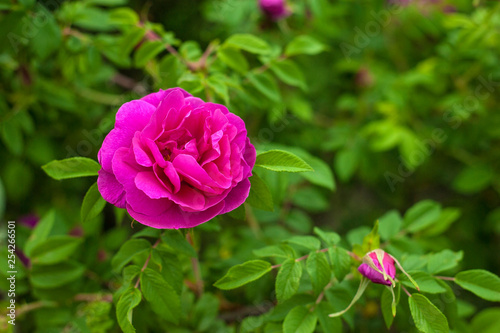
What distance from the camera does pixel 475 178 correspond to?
1.40m

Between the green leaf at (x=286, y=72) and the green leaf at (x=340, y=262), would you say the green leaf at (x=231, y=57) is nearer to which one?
the green leaf at (x=286, y=72)

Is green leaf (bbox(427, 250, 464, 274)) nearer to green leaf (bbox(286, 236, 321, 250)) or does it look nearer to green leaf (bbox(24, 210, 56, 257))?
green leaf (bbox(286, 236, 321, 250))

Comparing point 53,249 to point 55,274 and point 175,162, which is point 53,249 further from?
point 175,162

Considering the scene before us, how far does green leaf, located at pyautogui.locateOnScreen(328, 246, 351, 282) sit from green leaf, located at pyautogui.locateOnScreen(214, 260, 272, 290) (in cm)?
11

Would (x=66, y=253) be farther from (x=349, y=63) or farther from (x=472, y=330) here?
(x=349, y=63)

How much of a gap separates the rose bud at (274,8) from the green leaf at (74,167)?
0.79 meters

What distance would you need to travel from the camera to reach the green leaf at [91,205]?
0.70 m

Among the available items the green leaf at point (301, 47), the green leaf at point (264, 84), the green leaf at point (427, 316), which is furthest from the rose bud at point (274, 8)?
the green leaf at point (427, 316)

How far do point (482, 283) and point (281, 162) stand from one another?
0.42 m

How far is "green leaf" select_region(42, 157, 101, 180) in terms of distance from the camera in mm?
692

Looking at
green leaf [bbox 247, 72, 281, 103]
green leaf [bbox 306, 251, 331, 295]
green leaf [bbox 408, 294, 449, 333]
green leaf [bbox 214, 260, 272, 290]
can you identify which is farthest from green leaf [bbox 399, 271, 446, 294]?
green leaf [bbox 247, 72, 281, 103]

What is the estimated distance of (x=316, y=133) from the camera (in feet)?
5.04

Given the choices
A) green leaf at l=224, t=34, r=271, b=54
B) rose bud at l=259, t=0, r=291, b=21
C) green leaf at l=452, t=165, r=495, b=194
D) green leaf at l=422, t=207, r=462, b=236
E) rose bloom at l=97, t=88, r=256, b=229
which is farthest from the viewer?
green leaf at l=452, t=165, r=495, b=194

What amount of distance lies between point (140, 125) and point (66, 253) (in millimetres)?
484
